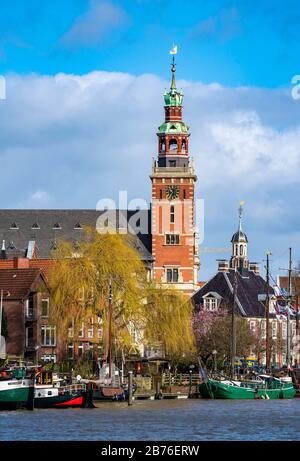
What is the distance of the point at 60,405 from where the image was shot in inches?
3349

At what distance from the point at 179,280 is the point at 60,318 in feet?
212

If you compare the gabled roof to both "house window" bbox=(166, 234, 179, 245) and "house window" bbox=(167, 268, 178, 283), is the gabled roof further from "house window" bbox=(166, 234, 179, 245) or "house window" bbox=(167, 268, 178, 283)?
"house window" bbox=(166, 234, 179, 245)

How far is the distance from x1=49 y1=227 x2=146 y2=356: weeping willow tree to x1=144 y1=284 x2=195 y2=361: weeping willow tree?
100 cm

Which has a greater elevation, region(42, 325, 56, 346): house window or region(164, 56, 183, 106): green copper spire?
region(164, 56, 183, 106): green copper spire

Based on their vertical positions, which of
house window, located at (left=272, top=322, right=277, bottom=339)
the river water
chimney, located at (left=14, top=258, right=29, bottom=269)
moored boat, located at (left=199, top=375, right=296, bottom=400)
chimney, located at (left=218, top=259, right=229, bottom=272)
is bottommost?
the river water

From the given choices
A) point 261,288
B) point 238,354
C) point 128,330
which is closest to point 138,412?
point 128,330

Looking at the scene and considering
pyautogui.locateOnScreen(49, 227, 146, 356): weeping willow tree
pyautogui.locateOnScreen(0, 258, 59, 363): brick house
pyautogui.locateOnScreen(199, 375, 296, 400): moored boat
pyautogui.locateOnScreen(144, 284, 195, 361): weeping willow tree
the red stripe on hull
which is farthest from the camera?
pyautogui.locateOnScreen(0, 258, 59, 363): brick house

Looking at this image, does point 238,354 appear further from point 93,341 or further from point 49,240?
point 49,240

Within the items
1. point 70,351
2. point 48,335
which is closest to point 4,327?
point 48,335

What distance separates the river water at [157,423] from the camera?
63.4 meters

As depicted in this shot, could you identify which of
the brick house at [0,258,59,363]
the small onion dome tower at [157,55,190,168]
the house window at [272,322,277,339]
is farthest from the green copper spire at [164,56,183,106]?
the brick house at [0,258,59,363]

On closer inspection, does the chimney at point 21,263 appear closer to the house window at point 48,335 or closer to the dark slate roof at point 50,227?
the house window at point 48,335

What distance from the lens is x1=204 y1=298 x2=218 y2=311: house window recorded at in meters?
156
